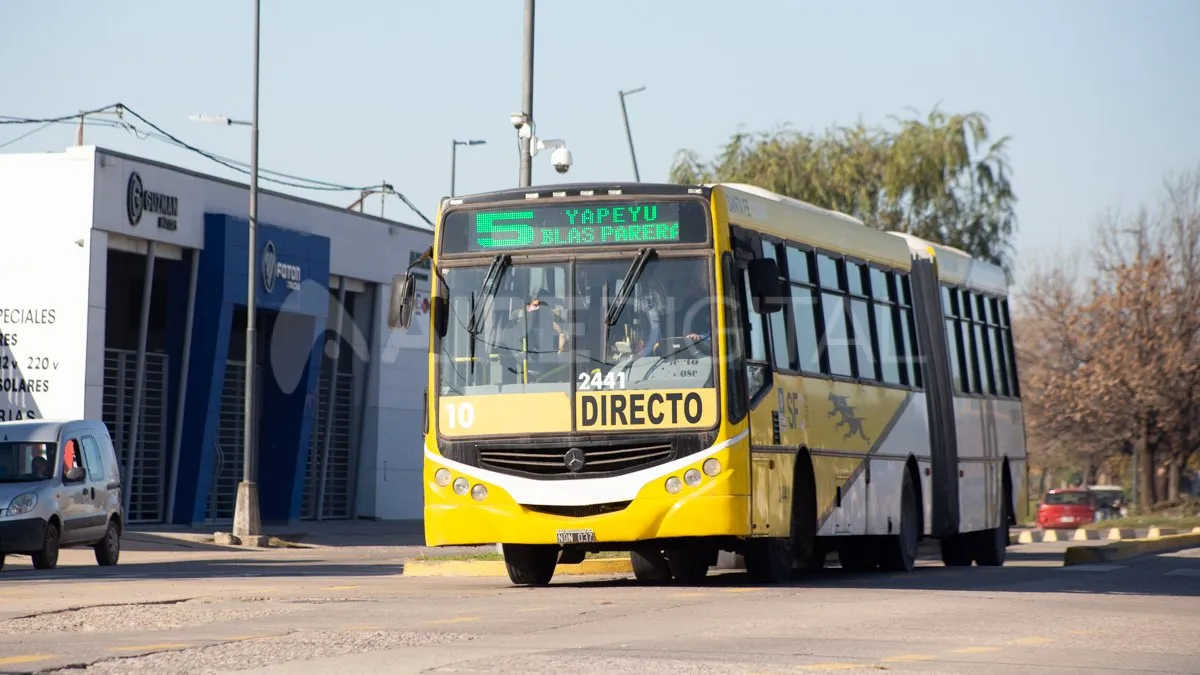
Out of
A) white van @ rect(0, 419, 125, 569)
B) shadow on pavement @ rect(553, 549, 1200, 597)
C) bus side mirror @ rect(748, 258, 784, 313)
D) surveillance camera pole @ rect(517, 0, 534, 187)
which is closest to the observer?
bus side mirror @ rect(748, 258, 784, 313)

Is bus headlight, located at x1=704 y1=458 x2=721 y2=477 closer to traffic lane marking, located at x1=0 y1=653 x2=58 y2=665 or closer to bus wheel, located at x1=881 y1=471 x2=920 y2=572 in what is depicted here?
bus wheel, located at x1=881 y1=471 x2=920 y2=572

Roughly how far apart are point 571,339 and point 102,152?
21.0 metres

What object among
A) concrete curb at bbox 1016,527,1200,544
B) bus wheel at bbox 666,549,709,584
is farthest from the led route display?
concrete curb at bbox 1016,527,1200,544

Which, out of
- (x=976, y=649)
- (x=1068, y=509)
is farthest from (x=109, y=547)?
(x=1068, y=509)

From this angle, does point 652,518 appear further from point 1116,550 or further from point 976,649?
point 1116,550

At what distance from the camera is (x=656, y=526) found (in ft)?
54.1

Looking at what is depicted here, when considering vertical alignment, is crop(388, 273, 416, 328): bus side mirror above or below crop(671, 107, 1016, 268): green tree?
below

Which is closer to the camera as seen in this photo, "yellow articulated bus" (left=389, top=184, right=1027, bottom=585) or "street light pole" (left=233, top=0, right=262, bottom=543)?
"yellow articulated bus" (left=389, top=184, right=1027, bottom=585)

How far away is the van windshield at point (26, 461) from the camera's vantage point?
974 inches

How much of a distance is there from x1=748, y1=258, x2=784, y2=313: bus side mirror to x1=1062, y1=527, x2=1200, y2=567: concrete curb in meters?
10.4

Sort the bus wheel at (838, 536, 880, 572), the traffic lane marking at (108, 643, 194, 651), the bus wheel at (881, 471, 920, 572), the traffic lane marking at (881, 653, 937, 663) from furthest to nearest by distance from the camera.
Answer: the bus wheel at (838, 536, 880, 572), the bus wheel at (881, 471, 920, 572), the traffic lane marking at (108, 643, 194, 651), the traffic lane marking at (881, 653, 937, 663)

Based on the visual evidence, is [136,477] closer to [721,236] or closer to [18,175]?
[18,175]

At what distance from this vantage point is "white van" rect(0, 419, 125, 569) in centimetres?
2375

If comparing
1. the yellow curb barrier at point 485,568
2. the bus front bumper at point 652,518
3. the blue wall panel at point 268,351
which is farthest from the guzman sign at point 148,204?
the bus front bumper at point 652,518
